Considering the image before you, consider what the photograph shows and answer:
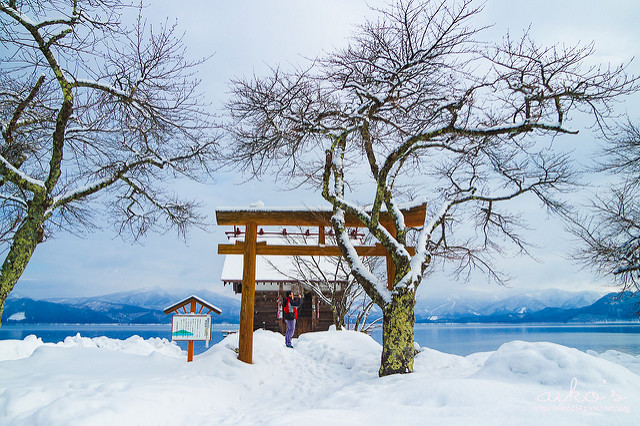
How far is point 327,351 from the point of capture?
9.46 meters

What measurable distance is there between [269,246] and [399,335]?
145 inches

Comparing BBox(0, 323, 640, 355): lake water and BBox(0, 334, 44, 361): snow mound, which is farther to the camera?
BBox(0, 323, 640, 355): lake water

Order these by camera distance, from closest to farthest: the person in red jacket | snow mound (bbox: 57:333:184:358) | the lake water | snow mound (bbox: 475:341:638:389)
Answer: snow mound (bbox: 475:341:638:389) < the person in red jacket < snow mound (bbox: 57:333:184:358) < the lake water

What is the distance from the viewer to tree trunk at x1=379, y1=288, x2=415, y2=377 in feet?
20.6

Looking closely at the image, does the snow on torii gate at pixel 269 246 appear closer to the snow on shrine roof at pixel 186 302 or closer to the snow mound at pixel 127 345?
the snow on shrine roof at pixel 186 302

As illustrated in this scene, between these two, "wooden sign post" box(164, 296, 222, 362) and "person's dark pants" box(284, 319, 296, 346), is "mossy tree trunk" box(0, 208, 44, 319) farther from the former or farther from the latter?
"person's dark pants" box(284, 319, 296, 346)

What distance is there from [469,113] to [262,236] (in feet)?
46.6

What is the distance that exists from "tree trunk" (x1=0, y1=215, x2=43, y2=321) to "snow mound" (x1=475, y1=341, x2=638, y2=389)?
24.9ft

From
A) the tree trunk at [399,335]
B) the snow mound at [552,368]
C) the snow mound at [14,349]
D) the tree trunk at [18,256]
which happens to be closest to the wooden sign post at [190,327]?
the tree trunk at [18,256]

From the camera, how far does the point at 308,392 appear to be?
Result: 6301 millimetres

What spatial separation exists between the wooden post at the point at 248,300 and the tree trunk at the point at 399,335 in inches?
122

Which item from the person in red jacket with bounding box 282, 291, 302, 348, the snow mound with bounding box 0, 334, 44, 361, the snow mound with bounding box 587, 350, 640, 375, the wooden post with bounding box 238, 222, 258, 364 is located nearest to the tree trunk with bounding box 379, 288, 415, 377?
the wooden post with bounding box 238, 222, 258, 364

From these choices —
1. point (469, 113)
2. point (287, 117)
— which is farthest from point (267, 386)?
point (469, 113)

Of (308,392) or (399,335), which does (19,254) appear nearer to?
(308,392)
